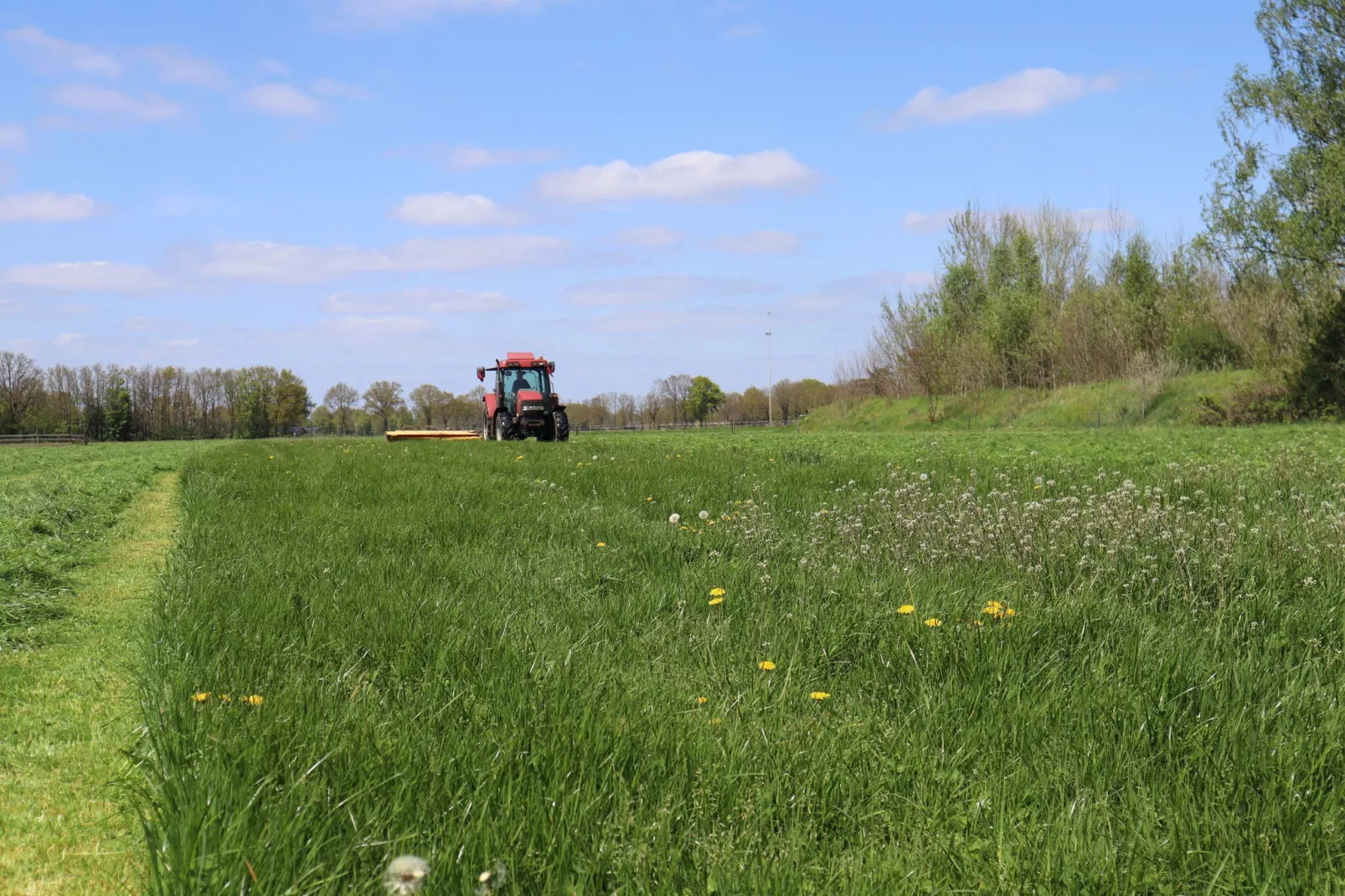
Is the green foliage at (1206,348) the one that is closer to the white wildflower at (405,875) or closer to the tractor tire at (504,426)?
the tractor tire at (504,426)

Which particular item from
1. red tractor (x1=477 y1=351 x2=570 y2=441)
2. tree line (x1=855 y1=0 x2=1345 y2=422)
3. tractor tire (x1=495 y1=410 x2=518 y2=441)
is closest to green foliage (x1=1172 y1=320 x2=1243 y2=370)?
tree line (x1=855 y1=0 x2=1345 y2=422)

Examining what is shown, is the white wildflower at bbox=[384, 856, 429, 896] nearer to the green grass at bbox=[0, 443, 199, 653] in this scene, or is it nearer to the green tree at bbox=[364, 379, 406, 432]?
the green grass at bbox=[0, 443, 199, 653]

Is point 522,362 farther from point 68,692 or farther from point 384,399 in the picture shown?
point 384,399

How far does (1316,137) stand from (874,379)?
32062 mm

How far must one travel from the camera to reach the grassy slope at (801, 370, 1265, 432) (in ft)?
123

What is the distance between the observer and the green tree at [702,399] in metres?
114

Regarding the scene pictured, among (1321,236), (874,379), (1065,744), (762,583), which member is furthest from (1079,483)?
(874,379)

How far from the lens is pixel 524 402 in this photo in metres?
27.2

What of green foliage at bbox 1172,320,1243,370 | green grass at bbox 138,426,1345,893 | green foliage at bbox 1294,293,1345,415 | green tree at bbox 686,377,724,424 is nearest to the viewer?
green grass at bbox 138,426,1345,893

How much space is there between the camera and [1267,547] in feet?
19.7

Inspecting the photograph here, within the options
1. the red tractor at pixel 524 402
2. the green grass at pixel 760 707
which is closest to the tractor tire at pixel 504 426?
the red tractor at pixel 524 402

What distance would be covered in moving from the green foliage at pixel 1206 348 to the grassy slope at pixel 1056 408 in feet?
6.42

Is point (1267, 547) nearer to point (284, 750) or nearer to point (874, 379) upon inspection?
point (284, 750)

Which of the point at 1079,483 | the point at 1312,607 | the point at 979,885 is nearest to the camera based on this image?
the point at 979,885
